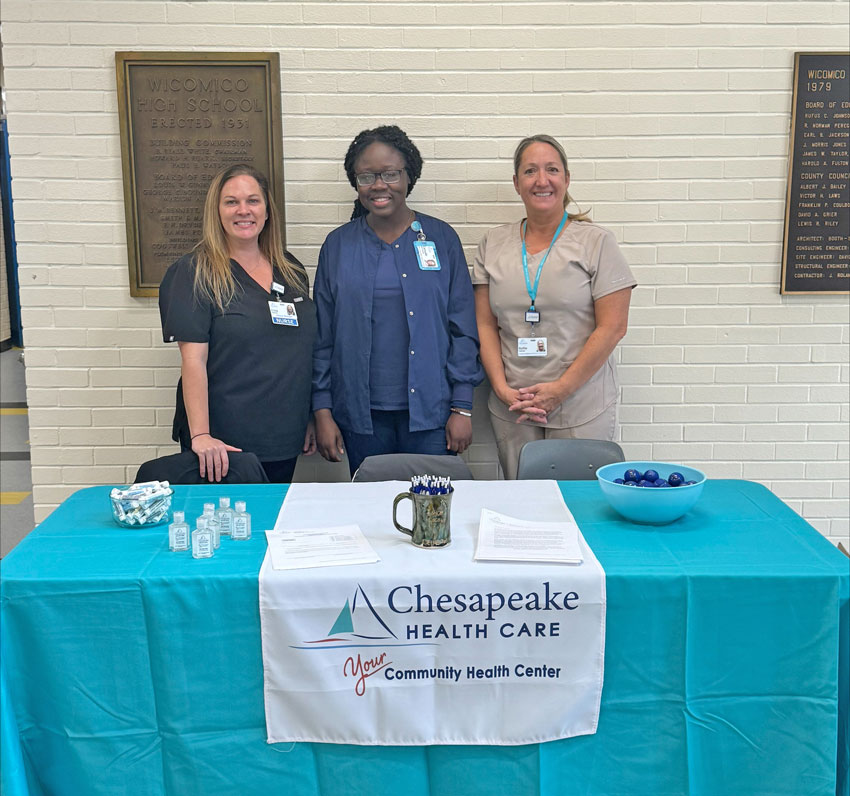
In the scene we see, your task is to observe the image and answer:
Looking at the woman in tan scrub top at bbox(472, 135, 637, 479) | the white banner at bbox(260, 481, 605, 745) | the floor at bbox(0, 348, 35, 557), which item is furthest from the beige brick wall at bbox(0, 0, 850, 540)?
the white banner at bbox(260, 481, 605, 745)

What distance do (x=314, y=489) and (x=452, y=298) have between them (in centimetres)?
109

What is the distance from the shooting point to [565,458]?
2885mm

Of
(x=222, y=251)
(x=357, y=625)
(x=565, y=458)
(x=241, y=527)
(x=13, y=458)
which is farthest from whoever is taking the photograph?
(x=13, y=458)

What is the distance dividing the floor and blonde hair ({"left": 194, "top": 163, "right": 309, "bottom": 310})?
2194 mm

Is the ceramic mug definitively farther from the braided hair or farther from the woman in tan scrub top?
the braided hair

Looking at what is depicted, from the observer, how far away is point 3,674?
1.82 metres

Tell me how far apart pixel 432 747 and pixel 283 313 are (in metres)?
1.69

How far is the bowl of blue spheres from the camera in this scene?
2.10m

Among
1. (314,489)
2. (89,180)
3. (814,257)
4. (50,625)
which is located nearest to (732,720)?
(314,489)

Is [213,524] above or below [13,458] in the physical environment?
above

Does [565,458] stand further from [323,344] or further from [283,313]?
[283,313]

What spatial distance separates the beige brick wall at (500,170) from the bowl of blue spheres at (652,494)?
1.54 metres

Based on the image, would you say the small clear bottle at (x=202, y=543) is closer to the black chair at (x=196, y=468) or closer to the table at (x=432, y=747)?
the table at (x=432, y=747)

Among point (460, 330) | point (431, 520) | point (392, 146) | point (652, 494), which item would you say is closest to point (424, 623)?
point (431, 520)
